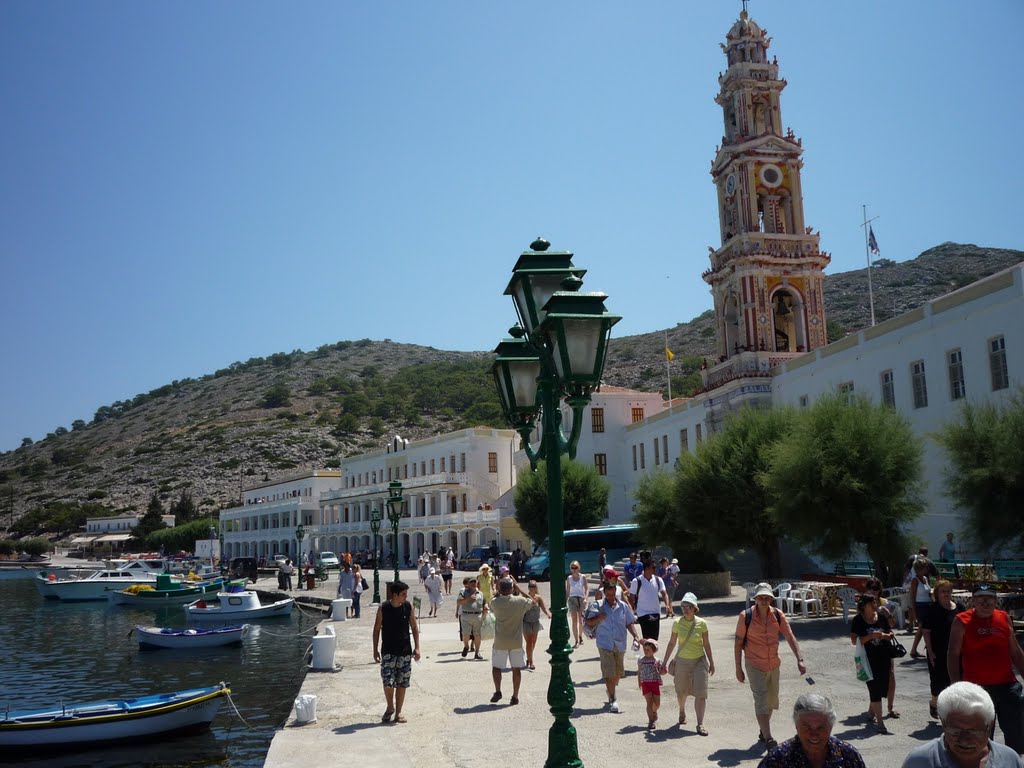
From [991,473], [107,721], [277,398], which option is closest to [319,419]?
[277,398]

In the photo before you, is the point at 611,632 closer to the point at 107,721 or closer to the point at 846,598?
the point at 107,721

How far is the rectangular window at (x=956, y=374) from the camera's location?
26.3 m

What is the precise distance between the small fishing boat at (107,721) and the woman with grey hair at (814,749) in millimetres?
12738

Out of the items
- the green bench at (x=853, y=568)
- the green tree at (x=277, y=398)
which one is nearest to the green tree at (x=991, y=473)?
the green bench at (x=853, y=568)

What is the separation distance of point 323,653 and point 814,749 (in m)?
13.7

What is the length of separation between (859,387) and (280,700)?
75.3 feet

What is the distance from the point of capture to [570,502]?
49.7 metres

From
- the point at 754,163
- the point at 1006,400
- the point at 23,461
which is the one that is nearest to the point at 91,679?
the point at 1006,400

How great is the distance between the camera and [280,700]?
18.5 meters

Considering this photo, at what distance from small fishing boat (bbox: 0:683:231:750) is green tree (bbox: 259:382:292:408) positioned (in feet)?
521

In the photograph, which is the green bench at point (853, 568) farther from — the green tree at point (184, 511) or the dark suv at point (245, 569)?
the green tree at point (184, 511)

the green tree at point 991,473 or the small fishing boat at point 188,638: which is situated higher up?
the green tree at point 991,473

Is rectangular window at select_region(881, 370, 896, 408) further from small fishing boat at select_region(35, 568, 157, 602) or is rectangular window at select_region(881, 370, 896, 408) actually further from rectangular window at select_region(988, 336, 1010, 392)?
small fishing boat at select_region(35, 568, 157, 602)

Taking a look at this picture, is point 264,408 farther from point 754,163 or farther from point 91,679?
point 91,679
